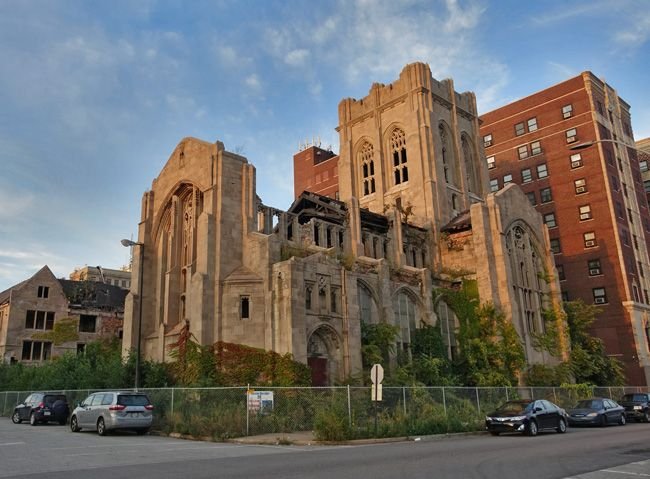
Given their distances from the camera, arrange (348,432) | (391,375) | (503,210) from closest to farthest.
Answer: (348,432), (391,375), (503,210)

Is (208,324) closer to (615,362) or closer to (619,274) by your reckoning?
(615,362)

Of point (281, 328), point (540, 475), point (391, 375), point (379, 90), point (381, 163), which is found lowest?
point (540, 475)

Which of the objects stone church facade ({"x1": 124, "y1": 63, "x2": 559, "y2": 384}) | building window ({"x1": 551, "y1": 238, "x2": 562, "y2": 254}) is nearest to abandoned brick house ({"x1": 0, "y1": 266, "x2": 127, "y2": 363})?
stone church facade ({"x1": 124, "y1": 63, "x2": 559, "y2": 384})

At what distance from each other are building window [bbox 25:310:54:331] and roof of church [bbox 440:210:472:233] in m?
35.8

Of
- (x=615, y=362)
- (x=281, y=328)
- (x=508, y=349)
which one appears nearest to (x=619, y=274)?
(x=615, y=362)

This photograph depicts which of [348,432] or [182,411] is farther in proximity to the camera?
[182,411]

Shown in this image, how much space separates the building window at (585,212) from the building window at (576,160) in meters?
4.75

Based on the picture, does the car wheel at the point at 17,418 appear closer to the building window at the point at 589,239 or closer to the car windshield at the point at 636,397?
the car windshield at the point at 636,397

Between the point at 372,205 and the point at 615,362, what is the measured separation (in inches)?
1014

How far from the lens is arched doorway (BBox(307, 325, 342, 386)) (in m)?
31.3

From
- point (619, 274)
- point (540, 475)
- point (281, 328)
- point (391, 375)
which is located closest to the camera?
point (540, 475)

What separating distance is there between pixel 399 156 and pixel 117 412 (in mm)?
40986

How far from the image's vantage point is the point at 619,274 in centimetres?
5616

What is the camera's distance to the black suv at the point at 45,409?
26734mm
